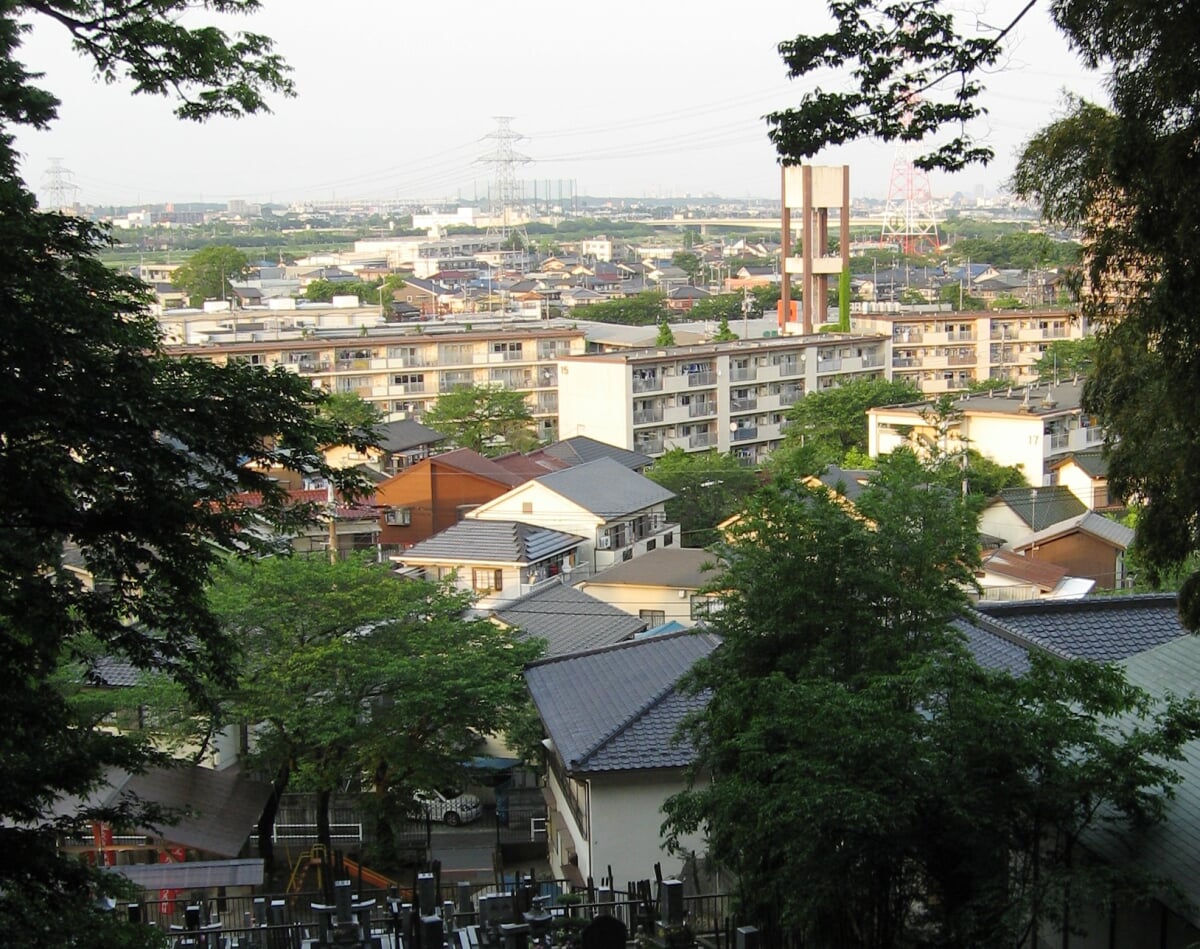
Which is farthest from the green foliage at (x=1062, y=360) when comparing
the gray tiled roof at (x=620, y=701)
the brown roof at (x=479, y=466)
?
the gray tiled roof at (x=620, y=701)

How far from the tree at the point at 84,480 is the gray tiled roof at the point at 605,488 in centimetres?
1934

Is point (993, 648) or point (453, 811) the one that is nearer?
point (993, 648)

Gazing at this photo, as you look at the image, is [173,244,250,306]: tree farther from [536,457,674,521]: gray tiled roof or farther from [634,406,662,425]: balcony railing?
[536,457,674,521]: gray tiled roof

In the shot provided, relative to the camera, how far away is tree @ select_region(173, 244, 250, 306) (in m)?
77.9

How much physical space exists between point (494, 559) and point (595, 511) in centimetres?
298

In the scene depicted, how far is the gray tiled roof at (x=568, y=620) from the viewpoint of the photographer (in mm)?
18625

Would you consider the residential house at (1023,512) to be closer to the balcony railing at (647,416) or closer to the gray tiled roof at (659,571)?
the gray tiled roof at (659,571)

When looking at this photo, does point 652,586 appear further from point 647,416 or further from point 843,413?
point 647,416

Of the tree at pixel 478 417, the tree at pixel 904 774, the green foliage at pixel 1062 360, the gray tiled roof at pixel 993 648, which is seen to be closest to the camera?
the tree at pixel 904 774

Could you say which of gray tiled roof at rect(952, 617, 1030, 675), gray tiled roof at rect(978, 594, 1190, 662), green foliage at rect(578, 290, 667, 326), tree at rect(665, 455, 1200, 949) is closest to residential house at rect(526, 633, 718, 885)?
tree at rect(665, 455, 1200, 949)

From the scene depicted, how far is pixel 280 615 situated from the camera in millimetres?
15750

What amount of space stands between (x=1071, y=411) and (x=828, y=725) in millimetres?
27854

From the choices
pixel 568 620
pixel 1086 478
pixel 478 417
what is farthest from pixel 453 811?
pixel 478 417

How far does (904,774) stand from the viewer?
693 centimetres
